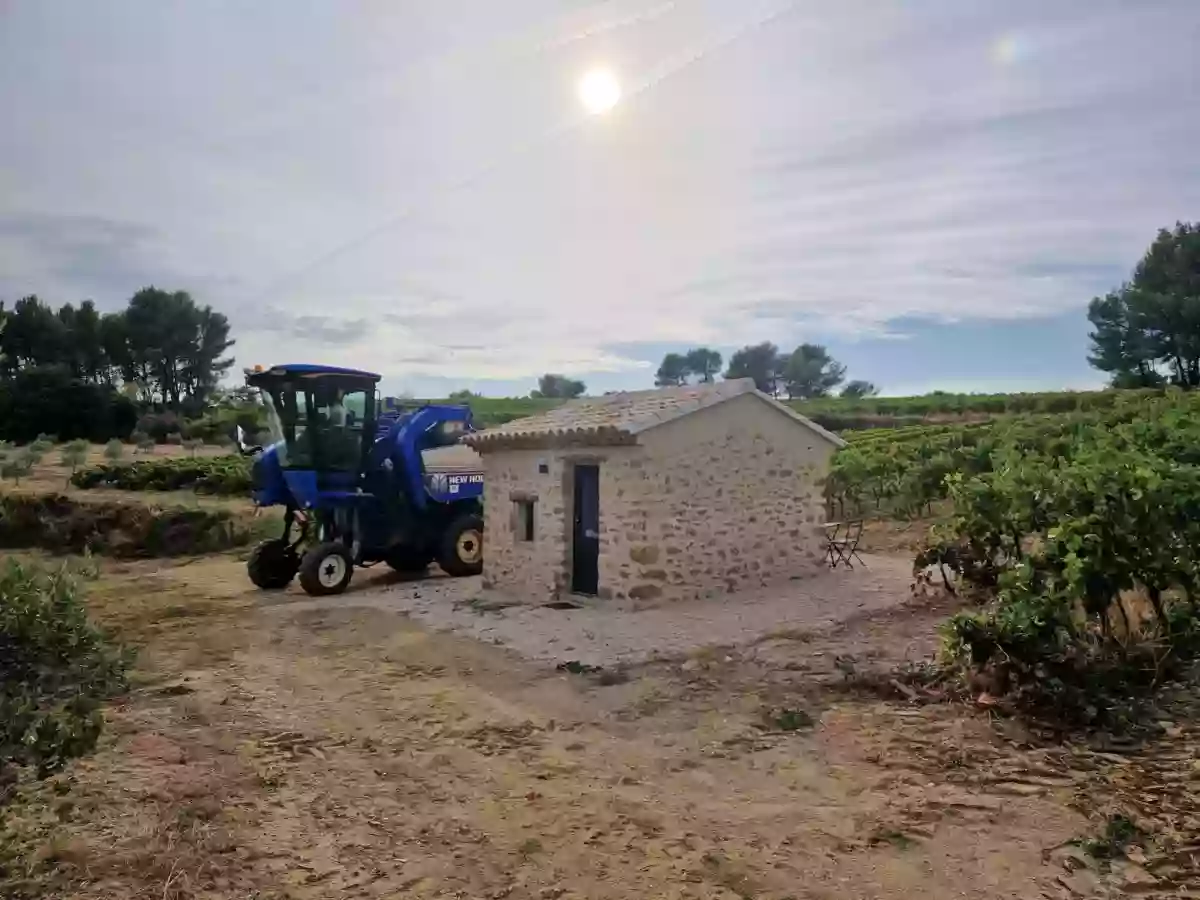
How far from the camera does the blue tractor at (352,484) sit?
41.0 ft

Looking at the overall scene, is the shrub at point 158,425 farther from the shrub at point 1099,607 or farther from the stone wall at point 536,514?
the shrub at point 1099,607

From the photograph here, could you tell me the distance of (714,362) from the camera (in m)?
63.0

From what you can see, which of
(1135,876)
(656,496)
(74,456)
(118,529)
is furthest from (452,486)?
(74,456)

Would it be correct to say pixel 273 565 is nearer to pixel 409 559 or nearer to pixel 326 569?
pixel 326 569

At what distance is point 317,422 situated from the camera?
12.7m

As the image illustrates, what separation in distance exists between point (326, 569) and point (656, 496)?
16.1 feet

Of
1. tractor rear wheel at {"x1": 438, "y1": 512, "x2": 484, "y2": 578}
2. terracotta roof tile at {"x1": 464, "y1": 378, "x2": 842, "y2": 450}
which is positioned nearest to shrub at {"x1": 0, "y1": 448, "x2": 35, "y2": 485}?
tractor rear wheel at {"x1": 438, "y1": 512, "x2": 484, "y2": 578}

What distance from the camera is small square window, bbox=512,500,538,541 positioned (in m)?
11.9

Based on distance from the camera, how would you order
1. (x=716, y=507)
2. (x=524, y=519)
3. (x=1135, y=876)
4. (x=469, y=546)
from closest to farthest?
(x=1135, y=876), (x=716, y=507), (x=524, y=519), (x=469, y=546)

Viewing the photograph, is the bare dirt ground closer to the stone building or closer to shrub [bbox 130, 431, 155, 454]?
the stone building

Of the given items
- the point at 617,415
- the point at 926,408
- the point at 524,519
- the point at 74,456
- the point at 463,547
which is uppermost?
the point at 926,408

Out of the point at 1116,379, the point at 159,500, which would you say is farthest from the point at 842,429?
the point at 159,500

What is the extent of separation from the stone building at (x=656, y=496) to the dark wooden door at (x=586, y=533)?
0.02 meters

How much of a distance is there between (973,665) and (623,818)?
2853mm
